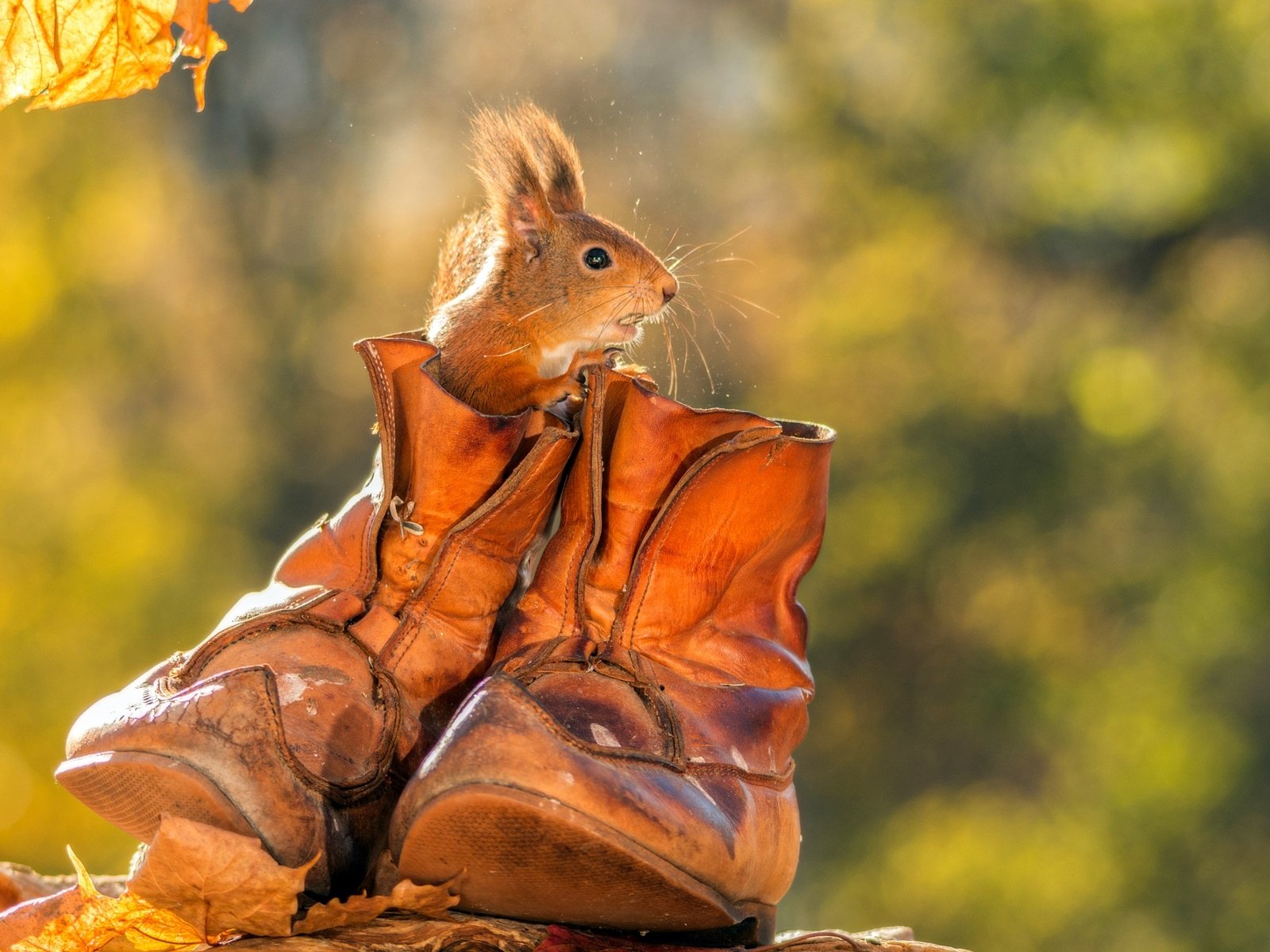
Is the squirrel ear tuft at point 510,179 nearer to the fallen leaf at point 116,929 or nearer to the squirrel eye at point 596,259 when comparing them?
the squirrel eye at point 596,259

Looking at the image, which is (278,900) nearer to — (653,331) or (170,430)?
(653,331)

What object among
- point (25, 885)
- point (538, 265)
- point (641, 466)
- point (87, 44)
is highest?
point (87, 44)

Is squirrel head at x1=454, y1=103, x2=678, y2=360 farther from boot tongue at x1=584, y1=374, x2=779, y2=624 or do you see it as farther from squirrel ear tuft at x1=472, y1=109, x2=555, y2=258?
boot tongue at x1=584, y1=374, x2=779, y2=624

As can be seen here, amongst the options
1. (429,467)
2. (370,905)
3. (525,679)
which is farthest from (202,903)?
(429,467)

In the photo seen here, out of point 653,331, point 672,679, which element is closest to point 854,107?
point 653,331

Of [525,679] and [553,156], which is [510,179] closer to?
[553,156]

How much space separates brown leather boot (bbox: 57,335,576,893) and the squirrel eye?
2.77ft

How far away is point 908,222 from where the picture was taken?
9.59 meters

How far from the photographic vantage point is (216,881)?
4.07ft

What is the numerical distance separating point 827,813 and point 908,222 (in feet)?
11.9

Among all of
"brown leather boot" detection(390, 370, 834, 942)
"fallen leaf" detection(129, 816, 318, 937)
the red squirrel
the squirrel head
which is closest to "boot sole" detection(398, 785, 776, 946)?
"brown leather boot" detection(390, 370, 834, 942)

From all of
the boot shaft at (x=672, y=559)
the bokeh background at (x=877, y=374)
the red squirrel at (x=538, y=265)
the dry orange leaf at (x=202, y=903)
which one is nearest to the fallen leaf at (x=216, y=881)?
the dry orange leaf at (x=202, y=903)

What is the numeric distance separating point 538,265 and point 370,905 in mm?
1324

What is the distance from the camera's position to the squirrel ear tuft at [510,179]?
89.7 inches
